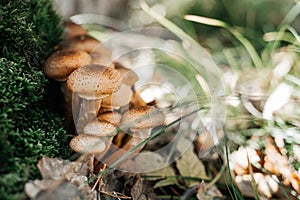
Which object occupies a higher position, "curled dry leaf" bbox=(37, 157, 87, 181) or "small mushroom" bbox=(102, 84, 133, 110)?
"small mushroom" bbox=(102, 84, 133, 110)

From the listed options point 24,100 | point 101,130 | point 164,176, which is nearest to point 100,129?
point 101,130

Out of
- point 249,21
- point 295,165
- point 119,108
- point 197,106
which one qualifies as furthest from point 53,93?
point 249,21

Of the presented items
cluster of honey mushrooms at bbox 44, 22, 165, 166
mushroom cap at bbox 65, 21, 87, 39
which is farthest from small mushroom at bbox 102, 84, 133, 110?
mushroom cap at bbox 65, 21, 87, 39

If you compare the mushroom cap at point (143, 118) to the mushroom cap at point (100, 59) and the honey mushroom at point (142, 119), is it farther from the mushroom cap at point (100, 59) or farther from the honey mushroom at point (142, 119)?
the mushroom cap at point (100, 59)

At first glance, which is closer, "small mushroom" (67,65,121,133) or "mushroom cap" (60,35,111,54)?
"small mushroom" (67,65,121,133)

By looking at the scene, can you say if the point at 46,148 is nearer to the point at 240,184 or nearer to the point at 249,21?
the point at 240,184

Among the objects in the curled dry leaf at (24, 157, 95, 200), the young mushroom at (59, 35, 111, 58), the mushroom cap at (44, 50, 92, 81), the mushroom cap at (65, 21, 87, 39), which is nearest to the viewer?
the curled dry leaf at (24, 157, 95, 200)

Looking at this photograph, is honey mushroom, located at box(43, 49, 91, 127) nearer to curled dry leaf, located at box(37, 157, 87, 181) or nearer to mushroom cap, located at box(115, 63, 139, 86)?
mushroom cap, located at box(115, 63, 139, 86)

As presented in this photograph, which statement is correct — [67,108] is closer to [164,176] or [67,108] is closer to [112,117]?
[112,117]
